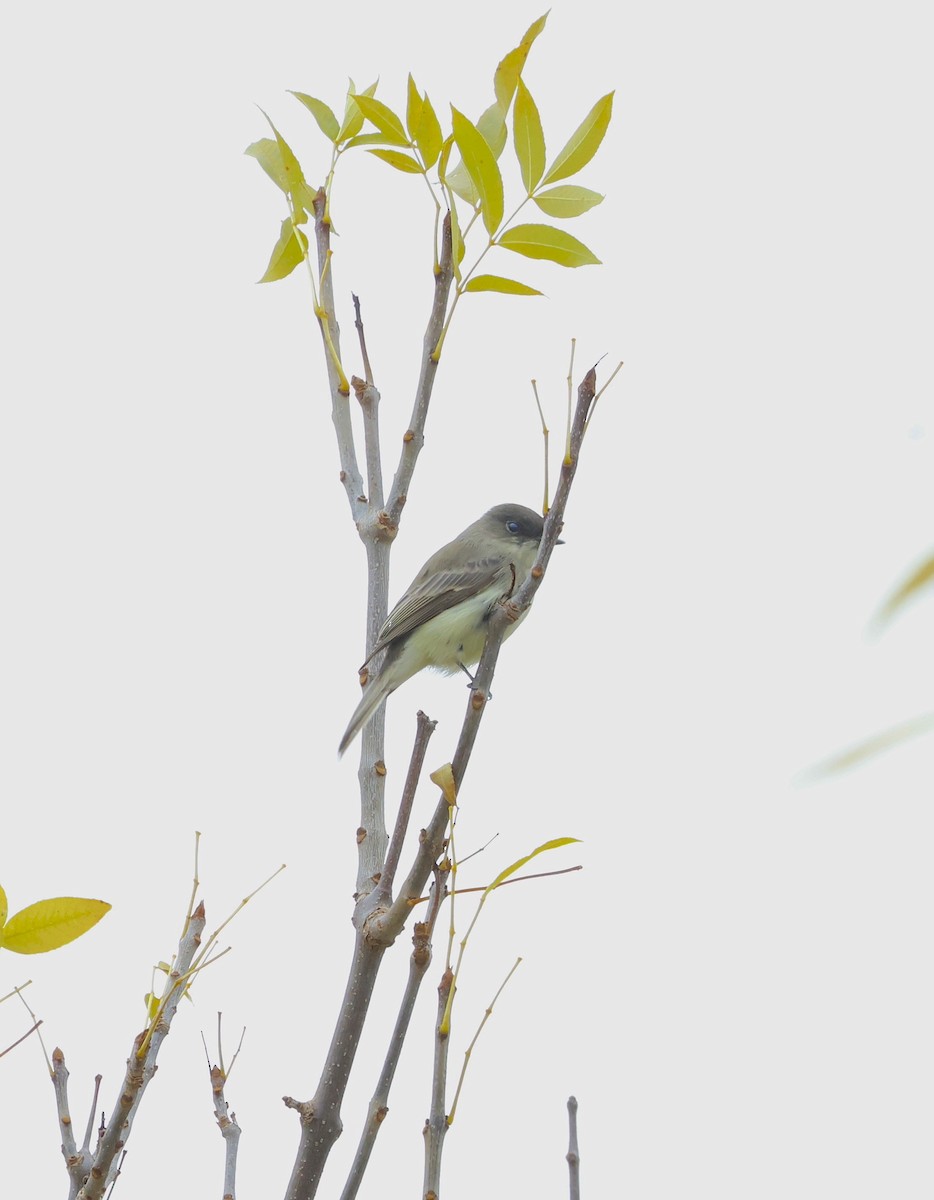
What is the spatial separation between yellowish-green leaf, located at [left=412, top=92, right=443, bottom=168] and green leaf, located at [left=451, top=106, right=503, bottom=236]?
0.17m

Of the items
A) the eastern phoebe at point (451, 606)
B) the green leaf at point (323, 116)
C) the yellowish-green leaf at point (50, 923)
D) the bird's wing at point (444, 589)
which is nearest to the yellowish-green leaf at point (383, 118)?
the green leaf at point (323, 116)

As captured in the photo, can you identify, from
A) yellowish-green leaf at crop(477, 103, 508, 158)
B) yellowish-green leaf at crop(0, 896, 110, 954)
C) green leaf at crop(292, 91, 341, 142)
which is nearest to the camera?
yellowish-green leaf at crop(0, 896, 110, 954)

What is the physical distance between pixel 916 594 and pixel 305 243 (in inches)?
84.9

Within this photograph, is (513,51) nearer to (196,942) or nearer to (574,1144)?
(196,942)

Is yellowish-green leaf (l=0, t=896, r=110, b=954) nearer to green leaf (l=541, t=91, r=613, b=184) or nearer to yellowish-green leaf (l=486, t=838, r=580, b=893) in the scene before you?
yellowish-green leaf (l=486, t=838, r=580, b=893)

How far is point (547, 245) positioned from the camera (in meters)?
1.93

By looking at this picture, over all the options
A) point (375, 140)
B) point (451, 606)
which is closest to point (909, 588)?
point (375, 140)

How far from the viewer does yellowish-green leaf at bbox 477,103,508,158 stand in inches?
73.9

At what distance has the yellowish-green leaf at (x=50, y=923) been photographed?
1.32m

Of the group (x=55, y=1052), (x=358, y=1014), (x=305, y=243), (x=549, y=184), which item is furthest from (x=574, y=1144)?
(x=305, y=243)

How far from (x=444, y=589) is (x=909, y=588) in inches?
156

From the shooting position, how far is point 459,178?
79.5 inches

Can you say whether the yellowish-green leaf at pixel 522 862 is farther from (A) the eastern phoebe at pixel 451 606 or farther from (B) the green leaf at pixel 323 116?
(A) the eastern phoebe at pixel 451 606

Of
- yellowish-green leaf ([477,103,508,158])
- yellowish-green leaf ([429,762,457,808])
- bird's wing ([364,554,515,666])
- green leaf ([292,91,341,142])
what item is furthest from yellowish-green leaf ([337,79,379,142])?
bird's wing ([364,554,515,666])
